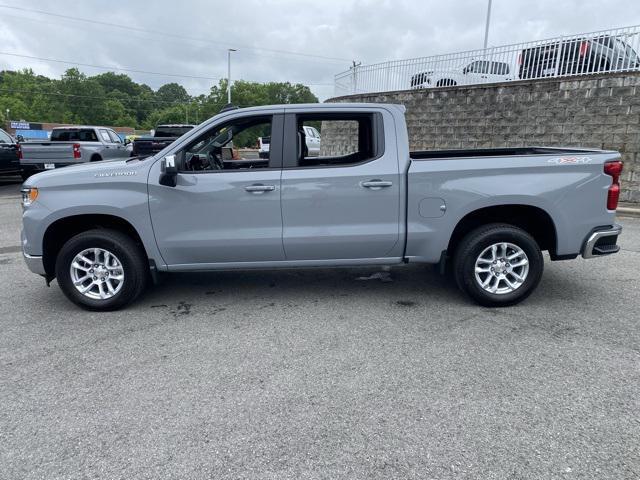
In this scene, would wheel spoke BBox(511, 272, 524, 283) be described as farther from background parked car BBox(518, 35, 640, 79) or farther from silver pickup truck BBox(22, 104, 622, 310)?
background parked car BBox(518, 35, 640, 79)

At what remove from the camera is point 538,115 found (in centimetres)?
1170

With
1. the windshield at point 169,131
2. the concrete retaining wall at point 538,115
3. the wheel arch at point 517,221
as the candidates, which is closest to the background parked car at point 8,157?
the windshield at point 169,131

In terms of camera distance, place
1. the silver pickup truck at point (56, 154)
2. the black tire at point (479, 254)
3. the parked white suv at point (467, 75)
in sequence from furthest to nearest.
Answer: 1. the silver pickup truck at point (56, 154)
2. the parked white suv at point (467, 75)
3. the black tire at point (479, 254)

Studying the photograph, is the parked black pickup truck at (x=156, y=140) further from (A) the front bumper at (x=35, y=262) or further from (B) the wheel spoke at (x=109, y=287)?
(B) the wheel spoke at (x=109, y=287)

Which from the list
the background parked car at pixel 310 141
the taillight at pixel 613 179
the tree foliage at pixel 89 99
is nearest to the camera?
the taillight at pixel 613 179

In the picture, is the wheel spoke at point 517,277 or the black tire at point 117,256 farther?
the wheel spoke at point 517,277

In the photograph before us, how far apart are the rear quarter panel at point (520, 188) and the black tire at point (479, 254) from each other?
24 centimetres

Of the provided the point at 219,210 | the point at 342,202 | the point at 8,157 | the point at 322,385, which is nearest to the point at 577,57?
the point at 342,202

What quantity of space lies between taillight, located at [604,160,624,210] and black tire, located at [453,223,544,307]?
743 millimetres

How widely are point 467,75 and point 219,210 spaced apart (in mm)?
11565

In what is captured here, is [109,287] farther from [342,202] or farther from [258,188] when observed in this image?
[342,202]

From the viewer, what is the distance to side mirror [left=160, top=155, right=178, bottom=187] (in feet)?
13.5

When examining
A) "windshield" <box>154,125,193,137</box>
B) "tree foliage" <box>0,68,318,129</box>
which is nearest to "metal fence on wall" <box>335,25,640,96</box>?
"windshield" <box>154,125,193,137</box>

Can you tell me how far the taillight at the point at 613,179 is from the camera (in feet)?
13.9
